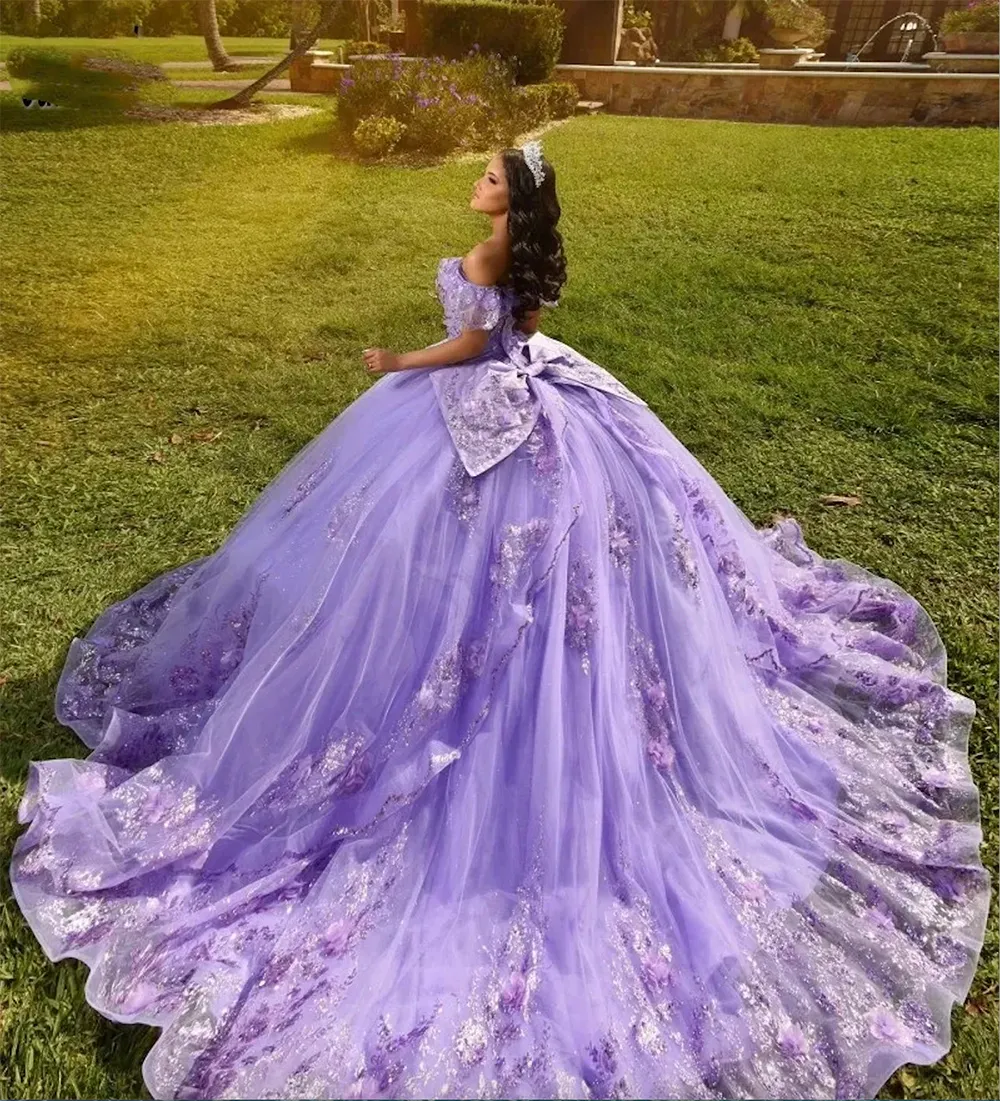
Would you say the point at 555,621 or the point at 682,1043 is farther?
the point at 555,621

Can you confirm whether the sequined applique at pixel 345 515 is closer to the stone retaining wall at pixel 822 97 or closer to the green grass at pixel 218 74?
the green grass at pixel 218 74

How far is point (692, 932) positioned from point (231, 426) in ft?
14.0

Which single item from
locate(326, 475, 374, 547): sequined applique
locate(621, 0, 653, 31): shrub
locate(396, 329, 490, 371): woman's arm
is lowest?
locate(326, 475, 374, 547): sequined applique

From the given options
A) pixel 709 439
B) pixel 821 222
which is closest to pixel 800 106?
pixel 821 222

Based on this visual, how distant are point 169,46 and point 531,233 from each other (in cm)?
522

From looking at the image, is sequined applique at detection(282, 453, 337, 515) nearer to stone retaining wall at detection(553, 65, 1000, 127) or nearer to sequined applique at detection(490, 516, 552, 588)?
sequined applique at detection(490, 516, 552, 588)

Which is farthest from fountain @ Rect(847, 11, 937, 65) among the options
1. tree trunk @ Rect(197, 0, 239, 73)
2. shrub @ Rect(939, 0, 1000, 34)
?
tree trunk @ Rect(197, 0, 239, 73)

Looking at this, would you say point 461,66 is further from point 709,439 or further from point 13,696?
point 13,696

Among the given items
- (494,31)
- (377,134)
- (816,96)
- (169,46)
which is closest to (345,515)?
(494,31)

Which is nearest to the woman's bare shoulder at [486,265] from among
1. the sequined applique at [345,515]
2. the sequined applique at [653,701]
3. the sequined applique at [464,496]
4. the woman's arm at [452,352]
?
the woman's arm at [452,352]

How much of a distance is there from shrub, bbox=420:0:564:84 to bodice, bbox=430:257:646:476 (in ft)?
12.4

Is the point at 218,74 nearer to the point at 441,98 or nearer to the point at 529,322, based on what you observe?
the point at 441,98

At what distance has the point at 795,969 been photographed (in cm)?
234

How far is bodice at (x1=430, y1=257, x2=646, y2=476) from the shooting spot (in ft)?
8.38
